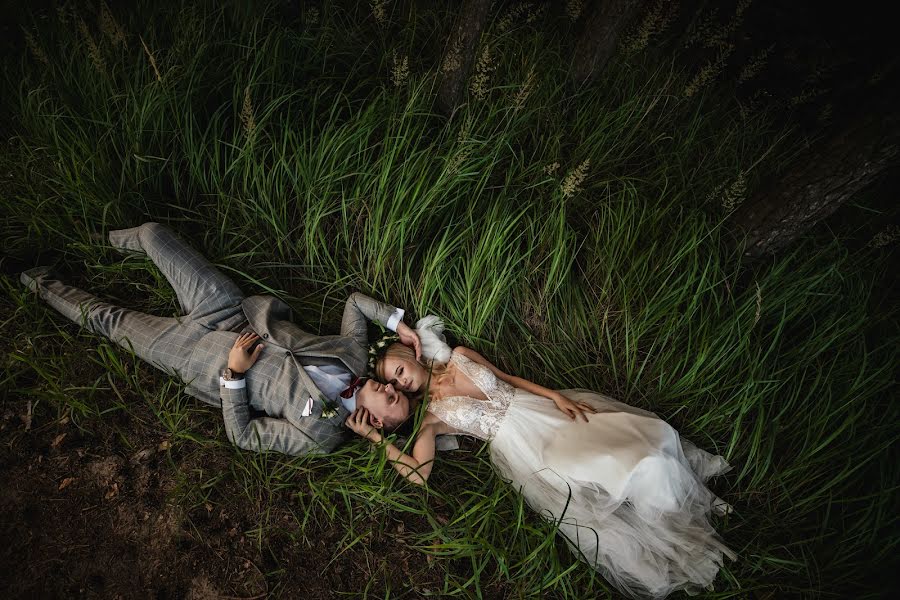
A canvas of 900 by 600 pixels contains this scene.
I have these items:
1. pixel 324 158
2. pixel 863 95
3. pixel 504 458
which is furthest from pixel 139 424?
pixel 863 95

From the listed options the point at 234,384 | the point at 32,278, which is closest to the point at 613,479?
the point at 234,384

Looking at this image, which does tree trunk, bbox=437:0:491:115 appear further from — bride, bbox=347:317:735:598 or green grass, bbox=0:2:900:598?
bride, bbox=347:317:735:598

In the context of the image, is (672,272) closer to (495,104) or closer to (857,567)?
(495,104)

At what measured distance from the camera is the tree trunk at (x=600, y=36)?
272 centimetres

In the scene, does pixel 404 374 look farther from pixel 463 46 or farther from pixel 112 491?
pixel 463 46

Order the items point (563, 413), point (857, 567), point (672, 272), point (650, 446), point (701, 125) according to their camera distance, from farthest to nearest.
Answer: point (701, 125) → point (672, 272) → point (563, 413) → point (857, 567) → point (650, 446)

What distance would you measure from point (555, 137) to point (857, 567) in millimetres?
3124

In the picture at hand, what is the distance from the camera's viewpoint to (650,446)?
1.98 meters

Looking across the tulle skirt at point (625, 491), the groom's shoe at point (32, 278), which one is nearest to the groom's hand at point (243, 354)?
the groom's shoe at point (32, 278)

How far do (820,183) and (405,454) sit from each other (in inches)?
112

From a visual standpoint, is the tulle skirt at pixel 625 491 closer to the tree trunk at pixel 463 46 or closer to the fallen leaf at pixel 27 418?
the tree trunk at pixel 463 46

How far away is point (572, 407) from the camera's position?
90.4 inches

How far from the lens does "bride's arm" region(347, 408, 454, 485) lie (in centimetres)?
222

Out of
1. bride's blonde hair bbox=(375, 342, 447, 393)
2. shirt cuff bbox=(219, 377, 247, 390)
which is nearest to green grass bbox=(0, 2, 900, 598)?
bride's blonde hair bbox=(375, 342, 447, 393)
